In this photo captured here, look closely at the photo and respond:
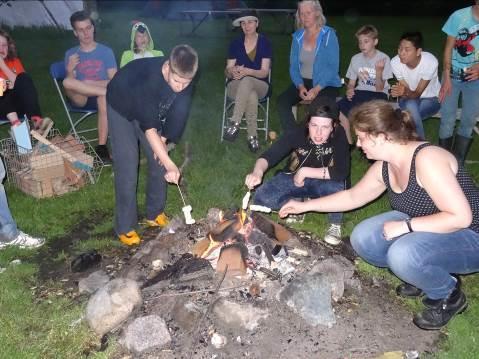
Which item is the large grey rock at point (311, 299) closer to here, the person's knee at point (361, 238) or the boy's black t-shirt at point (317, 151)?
the person's knee at point (361, 238)

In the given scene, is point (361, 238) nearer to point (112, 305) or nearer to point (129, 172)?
point (112, 305)

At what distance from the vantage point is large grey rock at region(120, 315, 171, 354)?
304 centimetres

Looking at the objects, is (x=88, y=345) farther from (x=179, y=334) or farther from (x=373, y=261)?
(x=373, y=261)

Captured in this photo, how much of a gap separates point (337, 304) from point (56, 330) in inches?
75.6

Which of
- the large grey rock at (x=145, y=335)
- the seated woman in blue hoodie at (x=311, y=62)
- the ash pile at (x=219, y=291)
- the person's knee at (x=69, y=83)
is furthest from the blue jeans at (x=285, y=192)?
the person's knee at (x=69, y=83)

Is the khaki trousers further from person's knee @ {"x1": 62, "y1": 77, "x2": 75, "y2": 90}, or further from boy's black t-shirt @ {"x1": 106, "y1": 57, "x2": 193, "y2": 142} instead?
boy's black t-shirt @ {"x1": 106, "y1": 57, "x2": 193, "y2": 142}

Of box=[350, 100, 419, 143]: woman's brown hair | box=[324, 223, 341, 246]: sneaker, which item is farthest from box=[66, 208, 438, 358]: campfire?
box=[350, 100, 419, 143]: woman's brown hair

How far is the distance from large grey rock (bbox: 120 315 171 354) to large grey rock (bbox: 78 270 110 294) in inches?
26.4

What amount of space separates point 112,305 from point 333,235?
6.74ft

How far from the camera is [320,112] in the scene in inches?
155

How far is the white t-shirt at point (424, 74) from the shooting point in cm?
566

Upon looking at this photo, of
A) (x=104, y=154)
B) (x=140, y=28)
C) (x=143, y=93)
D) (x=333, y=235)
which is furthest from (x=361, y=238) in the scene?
(x=140, y=28)

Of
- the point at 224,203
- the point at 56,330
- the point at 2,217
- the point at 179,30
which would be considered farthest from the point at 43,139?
the point at 179,30

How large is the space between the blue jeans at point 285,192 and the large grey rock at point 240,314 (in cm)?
133
